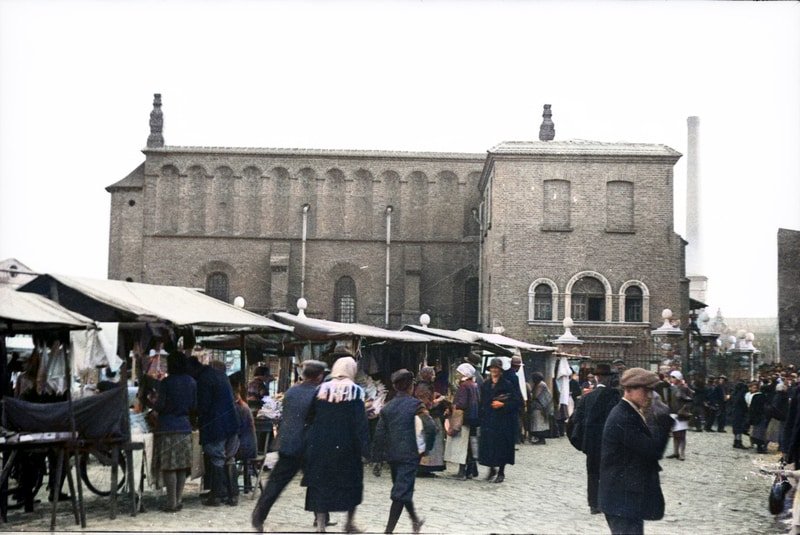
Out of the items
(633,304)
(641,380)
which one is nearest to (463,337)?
(641,380)

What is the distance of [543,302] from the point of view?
119 ft

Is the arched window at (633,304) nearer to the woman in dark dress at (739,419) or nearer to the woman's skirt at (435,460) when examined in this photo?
the woman in dark dress at (739,419)

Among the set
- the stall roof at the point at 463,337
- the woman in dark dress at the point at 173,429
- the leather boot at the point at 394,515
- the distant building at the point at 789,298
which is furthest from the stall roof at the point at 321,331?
the distant building at the point at 789,298

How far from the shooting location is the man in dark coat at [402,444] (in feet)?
30.1

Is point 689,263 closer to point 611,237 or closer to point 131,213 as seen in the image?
point 611,237

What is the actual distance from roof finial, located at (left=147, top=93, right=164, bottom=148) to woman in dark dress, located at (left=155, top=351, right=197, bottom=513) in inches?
1531

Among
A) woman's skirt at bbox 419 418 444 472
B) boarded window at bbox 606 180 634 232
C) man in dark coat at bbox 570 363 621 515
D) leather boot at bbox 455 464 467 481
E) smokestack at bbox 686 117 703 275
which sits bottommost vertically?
leather boot at bbox 455 464 467 481

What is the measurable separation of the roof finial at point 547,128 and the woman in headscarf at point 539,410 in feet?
96.9

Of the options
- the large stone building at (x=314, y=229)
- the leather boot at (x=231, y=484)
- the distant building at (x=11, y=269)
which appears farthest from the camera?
the large stone building at (x=314, y=229)

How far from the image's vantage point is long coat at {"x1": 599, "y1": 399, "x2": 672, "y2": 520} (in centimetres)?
703

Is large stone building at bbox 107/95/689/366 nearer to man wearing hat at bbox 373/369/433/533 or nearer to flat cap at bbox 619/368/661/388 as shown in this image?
man wearing hat at bbox 373/369/433/533

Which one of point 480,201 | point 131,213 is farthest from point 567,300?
point 131,213

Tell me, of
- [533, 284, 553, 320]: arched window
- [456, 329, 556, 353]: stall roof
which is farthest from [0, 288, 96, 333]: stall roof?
[533, 284, 553, 320]: arched window

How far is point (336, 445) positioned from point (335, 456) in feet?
0.30
